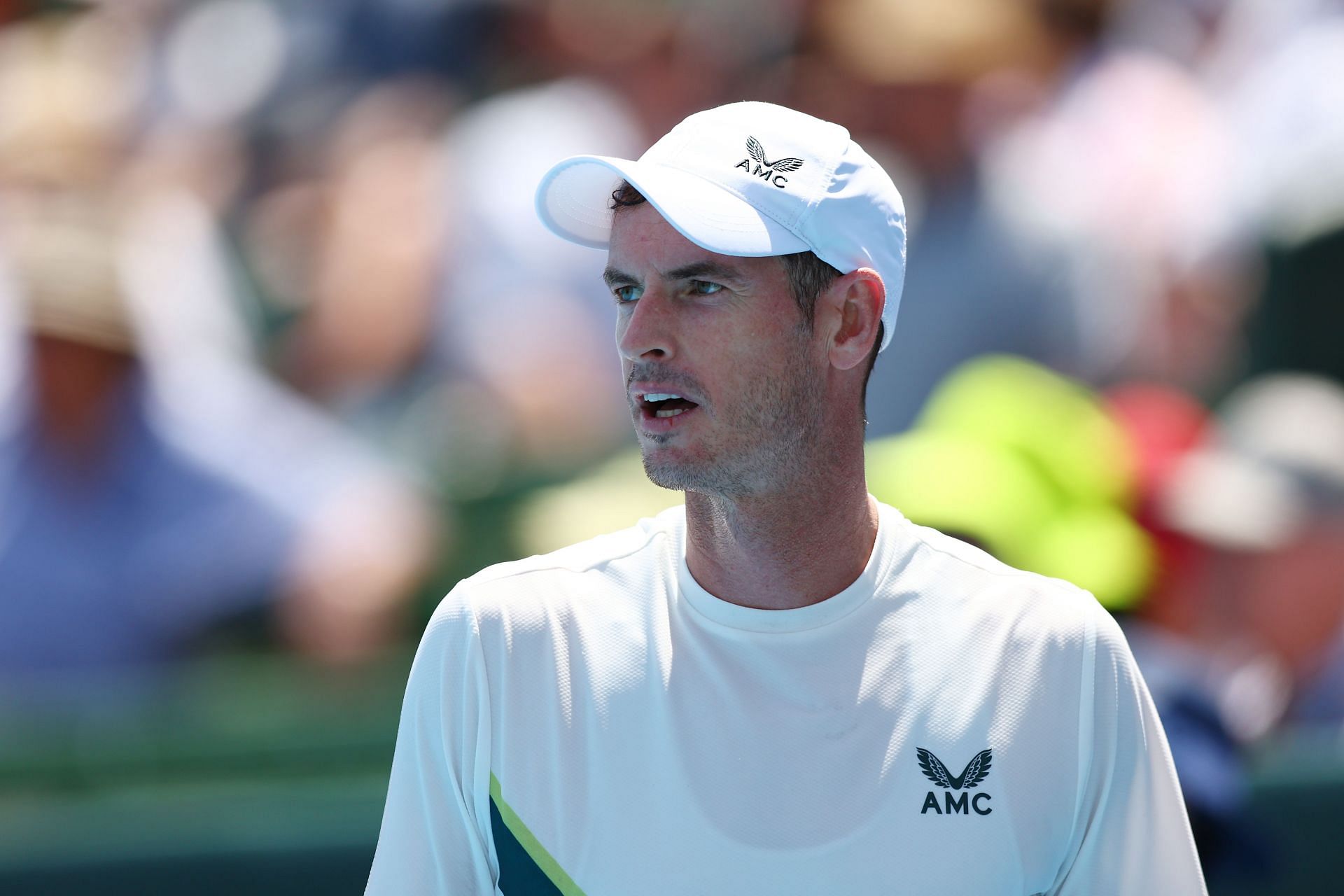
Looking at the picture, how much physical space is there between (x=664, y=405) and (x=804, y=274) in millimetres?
221

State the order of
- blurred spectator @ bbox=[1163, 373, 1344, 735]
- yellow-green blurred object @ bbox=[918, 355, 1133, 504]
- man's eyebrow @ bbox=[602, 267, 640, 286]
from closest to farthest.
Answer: man's eyebrow @ bbox=[602, 267, 640, 286]
yellow-green blurred object @ bbox=[918, 355, 1133, 504]
blurred spectator @ bbox=[1163, 373, 1344, 735]

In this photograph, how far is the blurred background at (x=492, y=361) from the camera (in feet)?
10.4

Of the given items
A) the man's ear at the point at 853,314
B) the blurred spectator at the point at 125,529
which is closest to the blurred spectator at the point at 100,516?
the blurred spectator at the point at 125,529

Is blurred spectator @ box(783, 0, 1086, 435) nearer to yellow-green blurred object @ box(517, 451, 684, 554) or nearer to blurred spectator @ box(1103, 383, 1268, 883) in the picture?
blurred spectator @ box(1103, 383, 1268, 883)

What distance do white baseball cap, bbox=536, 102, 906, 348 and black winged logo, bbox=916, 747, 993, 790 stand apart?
52cm

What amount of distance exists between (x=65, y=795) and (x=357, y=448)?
4.10 feet

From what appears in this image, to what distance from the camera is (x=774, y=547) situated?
1845mm

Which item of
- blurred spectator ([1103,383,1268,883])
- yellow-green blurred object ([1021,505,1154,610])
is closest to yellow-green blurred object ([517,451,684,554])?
yellow-green blurred object ([1021,505,1154,610])

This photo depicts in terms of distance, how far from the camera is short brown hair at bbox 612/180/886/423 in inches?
71.2

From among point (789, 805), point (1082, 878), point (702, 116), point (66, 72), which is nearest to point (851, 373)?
point (702, 116)

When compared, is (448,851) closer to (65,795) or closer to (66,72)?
(65,795)

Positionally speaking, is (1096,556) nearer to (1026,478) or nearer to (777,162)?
(1026,478)

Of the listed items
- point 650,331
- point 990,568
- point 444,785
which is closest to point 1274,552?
point 990,568

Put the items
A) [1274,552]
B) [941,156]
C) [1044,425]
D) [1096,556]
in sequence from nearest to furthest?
[1096,556] < [1044,425] < [1274,552] < [941,156]
